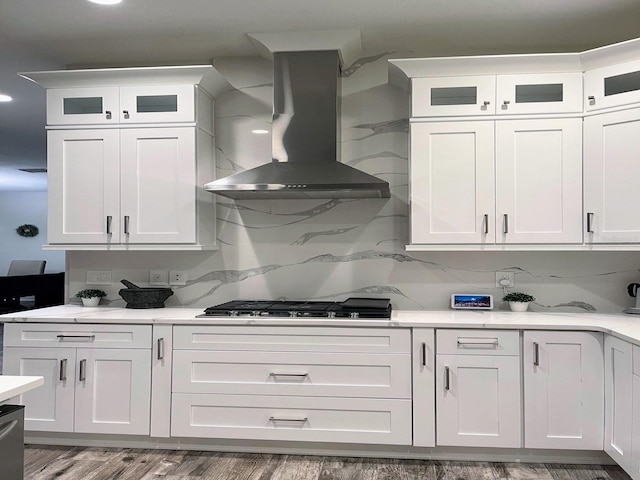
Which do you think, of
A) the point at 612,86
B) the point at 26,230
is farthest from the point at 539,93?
the point at 26,230

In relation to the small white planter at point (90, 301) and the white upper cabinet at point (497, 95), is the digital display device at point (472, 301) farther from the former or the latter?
the small white planter at point (90, 301)

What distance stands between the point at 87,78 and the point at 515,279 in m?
2.99

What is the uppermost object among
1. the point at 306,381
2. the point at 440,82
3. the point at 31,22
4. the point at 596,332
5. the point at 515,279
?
the point at 31,22

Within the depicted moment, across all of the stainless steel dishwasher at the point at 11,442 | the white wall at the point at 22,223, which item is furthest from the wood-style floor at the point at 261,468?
the white wall at the point at 22,223

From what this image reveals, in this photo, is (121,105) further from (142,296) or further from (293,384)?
(293,384)

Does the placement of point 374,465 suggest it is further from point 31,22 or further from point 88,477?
point 31,22

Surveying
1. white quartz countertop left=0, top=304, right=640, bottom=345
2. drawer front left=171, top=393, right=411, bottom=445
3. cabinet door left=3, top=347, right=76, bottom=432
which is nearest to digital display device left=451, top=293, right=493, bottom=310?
white quartz countertop left=0, top=304, right=640, bottom=345

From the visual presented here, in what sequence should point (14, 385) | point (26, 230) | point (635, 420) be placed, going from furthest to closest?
1. point (26, 230)
2. point (635, 420)
3. point (14, 385)

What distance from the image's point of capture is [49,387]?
3008mm

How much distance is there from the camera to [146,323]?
9.75ft

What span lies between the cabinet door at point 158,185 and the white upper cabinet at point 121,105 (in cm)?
9

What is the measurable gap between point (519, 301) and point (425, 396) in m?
0.90

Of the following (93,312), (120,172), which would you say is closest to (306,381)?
(93,312)

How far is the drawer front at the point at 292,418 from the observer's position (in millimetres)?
2824
